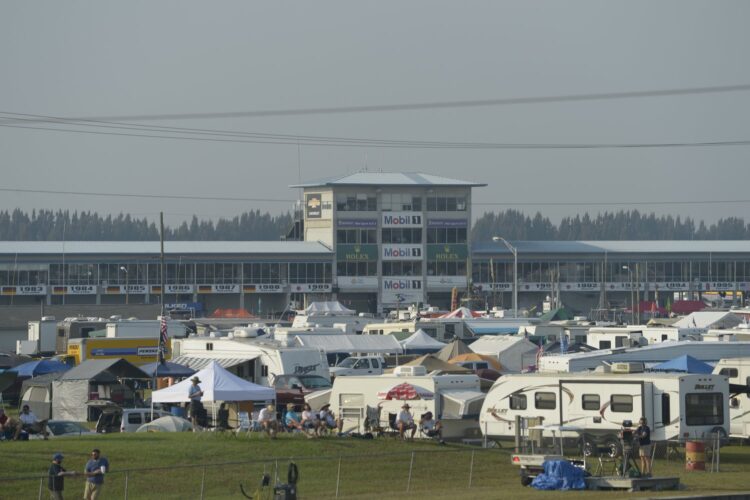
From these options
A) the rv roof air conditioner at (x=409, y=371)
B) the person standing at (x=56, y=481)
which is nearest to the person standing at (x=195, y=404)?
the rv roof air conditioner at (x=409, y=371)

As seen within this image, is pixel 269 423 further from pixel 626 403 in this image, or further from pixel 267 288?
pixel 267 288

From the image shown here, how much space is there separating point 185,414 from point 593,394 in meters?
13.3

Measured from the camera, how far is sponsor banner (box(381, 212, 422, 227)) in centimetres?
12575

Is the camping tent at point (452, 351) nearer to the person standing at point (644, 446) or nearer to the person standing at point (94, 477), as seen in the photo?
the person standing at point (644, 446)

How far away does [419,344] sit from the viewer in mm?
58781

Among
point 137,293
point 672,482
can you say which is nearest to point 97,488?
point 672,482

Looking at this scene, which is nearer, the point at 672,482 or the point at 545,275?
the point at 672,482

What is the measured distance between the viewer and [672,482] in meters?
25.7

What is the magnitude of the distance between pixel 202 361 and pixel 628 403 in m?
23.6

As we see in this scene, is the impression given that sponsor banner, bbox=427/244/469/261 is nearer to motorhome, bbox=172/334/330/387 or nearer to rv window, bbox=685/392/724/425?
motorhome, bbox=172/334/330/387

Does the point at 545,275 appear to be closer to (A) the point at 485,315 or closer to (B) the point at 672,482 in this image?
(A) the point at 485,315

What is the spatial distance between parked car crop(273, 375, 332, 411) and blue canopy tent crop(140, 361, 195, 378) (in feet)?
15.2

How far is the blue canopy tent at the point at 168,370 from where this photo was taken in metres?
46.3

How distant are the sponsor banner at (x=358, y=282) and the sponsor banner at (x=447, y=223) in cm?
742
